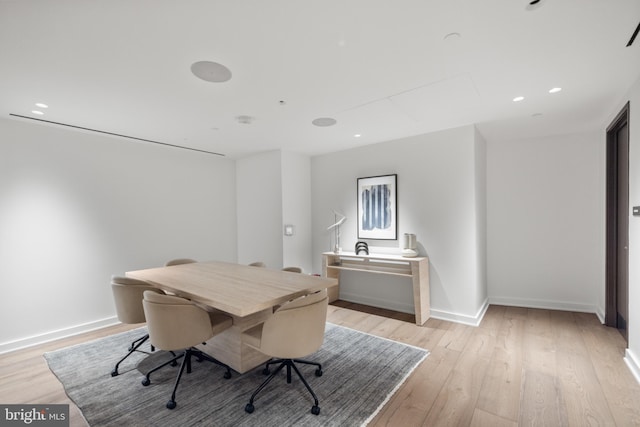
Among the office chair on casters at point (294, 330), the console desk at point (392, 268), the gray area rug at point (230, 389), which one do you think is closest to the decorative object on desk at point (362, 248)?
the console desk at point (392, 268)

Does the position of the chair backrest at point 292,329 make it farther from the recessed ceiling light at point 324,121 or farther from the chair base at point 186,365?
the recessed ceiling light at point 324,121

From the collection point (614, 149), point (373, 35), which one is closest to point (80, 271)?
point (373, 35)

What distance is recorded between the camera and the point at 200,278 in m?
2.84

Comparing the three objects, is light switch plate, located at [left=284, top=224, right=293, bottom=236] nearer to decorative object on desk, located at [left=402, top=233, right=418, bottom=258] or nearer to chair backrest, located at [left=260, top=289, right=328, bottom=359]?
decorative object on desk, located at [left=402, top=233, right=418, bottom=258]

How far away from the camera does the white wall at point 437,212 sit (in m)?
3.69

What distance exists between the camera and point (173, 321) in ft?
6.89

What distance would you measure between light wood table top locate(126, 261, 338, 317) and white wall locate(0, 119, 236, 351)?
46.3 inches

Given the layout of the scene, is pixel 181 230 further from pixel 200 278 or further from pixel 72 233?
pixel 200 278

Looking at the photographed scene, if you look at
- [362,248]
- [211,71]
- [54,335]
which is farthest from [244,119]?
[54,335]

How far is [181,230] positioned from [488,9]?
4774 mm

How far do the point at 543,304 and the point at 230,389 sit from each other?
4.53 m

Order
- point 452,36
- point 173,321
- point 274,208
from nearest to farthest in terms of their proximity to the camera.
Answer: point 452,36 < point 173,321 < point 274,208

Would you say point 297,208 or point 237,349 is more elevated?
point 297,208

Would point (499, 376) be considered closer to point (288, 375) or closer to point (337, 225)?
point (288, 375)
